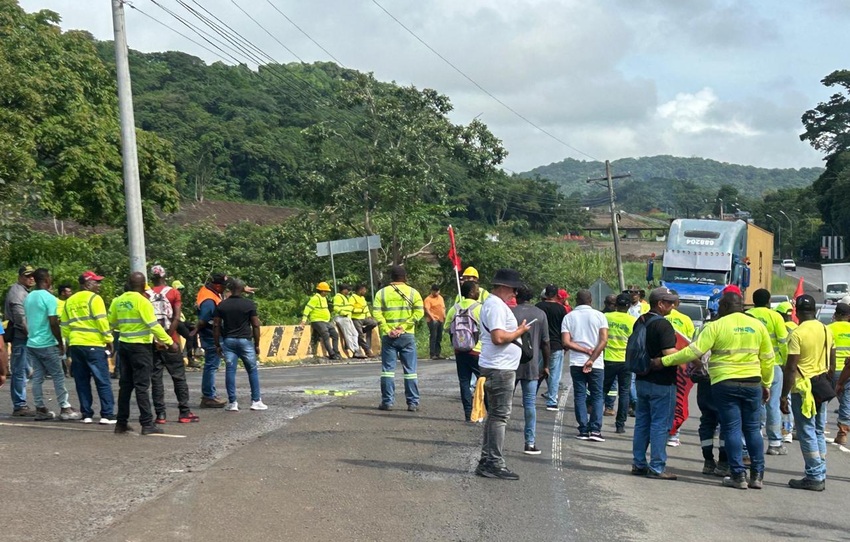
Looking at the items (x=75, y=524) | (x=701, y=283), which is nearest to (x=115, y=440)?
(x=75, y=524)

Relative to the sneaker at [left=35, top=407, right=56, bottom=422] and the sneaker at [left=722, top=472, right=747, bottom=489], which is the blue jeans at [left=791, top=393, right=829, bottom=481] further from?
the sneaker at [left=35, top=407, right=56, bottom=422]

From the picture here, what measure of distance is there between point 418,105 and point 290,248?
26.3 ft

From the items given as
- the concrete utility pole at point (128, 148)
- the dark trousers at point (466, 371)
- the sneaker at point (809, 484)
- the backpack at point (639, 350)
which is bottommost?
the sneaker at point (809, 484)

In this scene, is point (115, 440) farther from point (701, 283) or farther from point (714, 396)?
point (701, 283)

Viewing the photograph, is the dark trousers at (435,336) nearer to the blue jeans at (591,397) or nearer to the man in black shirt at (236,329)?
the man in black shirt at (236,329)

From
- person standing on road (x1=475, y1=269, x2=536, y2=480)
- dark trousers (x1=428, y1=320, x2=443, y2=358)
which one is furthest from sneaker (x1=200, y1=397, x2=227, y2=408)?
dark trousers (x1=428, y1=320, x2=443, y2=358)

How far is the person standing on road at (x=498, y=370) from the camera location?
8.93 metres

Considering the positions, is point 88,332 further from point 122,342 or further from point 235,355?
point 235,355

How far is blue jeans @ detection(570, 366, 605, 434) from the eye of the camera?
1173 centimetres

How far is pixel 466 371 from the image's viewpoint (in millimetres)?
12344

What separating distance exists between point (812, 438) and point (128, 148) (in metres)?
11.9

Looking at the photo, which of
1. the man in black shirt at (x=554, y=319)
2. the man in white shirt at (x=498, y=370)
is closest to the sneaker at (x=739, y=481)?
the man in white shirt at (x=498, y=370)

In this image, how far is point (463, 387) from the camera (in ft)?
41.0

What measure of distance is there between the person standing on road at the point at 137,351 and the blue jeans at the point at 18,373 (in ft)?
7.39
